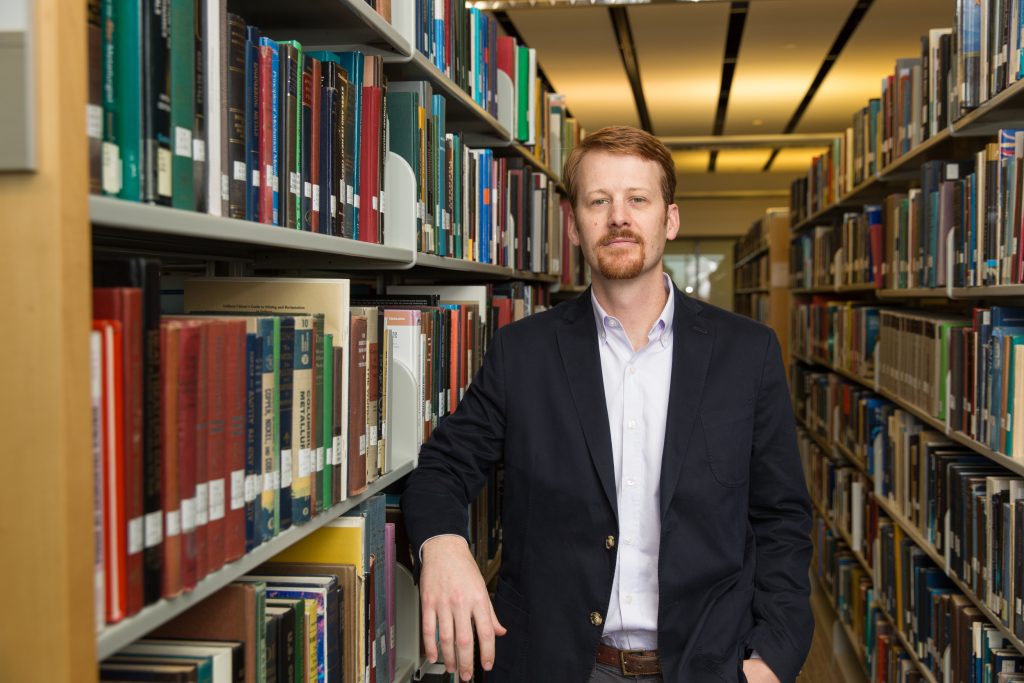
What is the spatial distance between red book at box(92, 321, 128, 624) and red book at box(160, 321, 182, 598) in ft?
0.20

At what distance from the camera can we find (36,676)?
2.43 ft

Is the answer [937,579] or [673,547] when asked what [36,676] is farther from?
[937,579]

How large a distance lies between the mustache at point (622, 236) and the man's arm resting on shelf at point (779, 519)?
295 mm

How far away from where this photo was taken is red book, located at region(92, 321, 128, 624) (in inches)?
31.1

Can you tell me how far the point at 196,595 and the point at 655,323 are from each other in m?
1.01

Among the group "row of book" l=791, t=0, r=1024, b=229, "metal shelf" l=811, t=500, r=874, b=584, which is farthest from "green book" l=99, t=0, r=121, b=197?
"metal shelf" l=811, t=500, r=874, b=584

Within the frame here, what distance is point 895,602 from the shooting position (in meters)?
3.25

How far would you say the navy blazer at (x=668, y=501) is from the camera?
1.55 m

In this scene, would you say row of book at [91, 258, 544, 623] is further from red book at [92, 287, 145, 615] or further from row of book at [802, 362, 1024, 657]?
row of book at [802, 362, 1024, 657]

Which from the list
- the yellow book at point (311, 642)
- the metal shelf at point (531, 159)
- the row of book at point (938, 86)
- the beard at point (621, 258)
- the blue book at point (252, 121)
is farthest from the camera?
the metal shelf at point (531, 159)

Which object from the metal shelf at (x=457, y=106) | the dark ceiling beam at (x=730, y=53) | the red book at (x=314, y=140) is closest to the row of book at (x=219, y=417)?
the red book at (x=314, y=140)

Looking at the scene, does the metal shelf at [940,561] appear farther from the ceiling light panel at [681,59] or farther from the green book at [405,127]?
the ceiling light panel at [681,59]

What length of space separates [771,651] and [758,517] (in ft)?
0.78

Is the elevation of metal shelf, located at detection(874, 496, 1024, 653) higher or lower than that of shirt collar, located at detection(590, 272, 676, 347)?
lower
